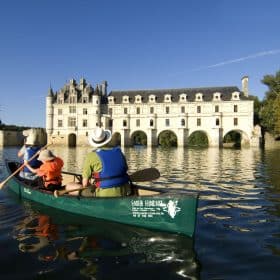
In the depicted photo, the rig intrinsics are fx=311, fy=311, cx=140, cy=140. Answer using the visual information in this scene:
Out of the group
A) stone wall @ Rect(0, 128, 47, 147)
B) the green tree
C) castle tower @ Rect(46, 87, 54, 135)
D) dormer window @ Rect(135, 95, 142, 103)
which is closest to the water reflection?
the green tree

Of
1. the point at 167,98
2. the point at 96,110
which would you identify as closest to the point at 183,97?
the point at 167,98

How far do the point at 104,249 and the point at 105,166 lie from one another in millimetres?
1753

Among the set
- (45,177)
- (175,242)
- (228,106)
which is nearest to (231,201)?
(175,242)

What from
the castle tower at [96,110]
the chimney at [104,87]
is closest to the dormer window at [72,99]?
the castle tower at [96,110]

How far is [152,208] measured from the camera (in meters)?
6.16

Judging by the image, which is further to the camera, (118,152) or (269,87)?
(269,87)

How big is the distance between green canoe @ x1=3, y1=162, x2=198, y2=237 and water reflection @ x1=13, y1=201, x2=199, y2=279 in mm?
198

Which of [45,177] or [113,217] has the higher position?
[45,177]

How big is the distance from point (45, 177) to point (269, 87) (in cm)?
5875

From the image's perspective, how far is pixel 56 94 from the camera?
217 ft

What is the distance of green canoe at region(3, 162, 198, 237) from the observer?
5.86 metres

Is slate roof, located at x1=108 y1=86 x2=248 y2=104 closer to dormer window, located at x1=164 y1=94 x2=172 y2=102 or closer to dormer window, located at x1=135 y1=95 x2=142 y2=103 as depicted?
dormer window, located at x1=164 y1=94 x2=172 y2=102

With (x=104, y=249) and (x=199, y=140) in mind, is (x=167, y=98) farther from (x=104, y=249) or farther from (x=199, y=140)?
(x=104, y=249)

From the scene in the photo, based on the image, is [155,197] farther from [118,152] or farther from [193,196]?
[118,152]
